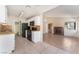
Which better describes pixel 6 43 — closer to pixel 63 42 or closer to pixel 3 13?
pixel 3 13

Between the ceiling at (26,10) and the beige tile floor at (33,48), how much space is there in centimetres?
42

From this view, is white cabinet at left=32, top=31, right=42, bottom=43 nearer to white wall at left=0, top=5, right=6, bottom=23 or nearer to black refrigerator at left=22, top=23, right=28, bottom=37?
black refrigerator at left=22, top=23, right=28, bottom=37

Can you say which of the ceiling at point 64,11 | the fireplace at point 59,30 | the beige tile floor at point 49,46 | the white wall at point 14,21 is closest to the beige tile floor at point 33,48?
the beige tile floor at point 49,46

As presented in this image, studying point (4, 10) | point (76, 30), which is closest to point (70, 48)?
point (76, 30)

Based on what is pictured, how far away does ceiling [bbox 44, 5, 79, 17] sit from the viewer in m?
1.74

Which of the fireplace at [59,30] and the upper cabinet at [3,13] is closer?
the upper cabinet at [3,13]

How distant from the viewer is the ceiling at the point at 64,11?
1738 millimetres

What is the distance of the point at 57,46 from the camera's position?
1821 millimetres

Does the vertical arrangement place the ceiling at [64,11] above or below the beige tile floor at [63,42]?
above

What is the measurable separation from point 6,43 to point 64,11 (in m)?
1.12

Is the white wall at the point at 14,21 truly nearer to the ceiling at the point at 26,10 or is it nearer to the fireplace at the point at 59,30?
the ceiling at the point at 26,10

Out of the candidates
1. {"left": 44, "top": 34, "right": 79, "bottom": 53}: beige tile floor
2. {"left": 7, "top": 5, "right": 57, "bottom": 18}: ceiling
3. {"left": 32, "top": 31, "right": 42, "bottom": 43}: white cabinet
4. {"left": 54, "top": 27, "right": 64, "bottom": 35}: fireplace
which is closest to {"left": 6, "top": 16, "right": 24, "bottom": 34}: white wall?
{"left": 7, "top": 5, "right": 57, "bottom": 18}: ceiling
